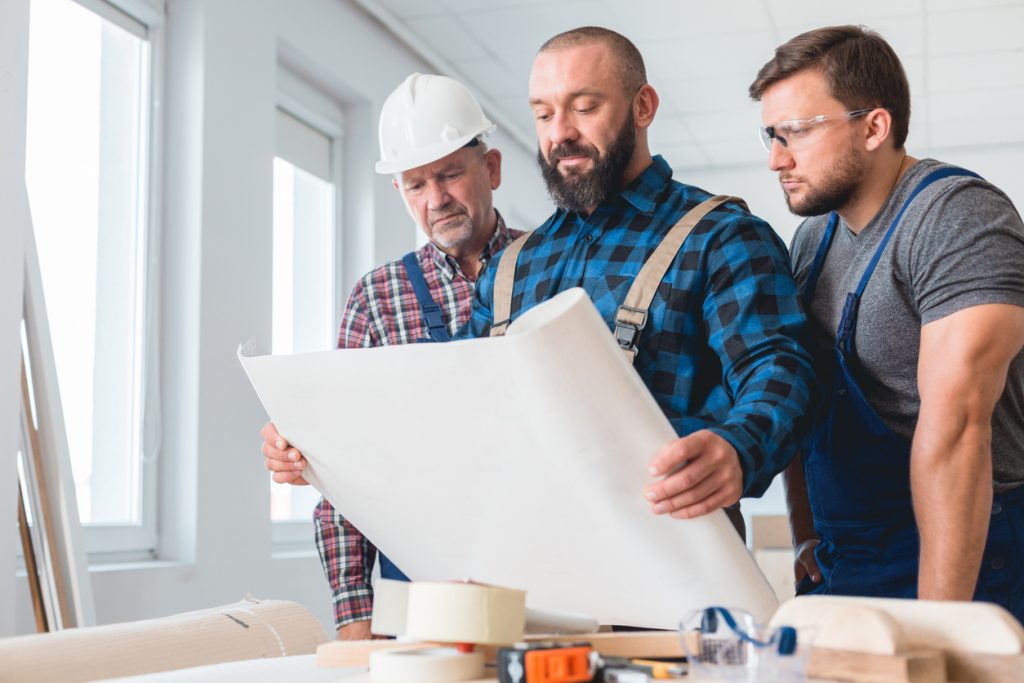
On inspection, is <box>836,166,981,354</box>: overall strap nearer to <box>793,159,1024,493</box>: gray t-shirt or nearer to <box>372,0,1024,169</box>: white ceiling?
<box>793,159,1024,493</box>: gray t-shirt

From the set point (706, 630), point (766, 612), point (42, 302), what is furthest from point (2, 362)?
point (706, 630)

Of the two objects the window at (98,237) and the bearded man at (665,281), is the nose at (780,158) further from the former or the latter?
the window at (98,237)

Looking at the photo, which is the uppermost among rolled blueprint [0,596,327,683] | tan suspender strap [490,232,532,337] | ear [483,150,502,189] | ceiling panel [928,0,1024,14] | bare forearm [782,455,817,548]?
ceiling panel [928,0,1024,14]

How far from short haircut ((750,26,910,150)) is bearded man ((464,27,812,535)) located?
0.64 feet

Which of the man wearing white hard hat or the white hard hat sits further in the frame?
the white hard hat

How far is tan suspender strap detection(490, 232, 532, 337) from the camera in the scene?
1474 mm

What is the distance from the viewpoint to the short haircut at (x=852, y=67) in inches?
56.9

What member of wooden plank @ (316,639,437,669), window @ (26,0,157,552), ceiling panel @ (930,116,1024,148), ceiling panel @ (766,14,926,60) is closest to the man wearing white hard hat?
wooden plank @ (316,639,437,669)

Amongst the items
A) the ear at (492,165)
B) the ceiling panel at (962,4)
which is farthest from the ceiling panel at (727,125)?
the ear at (492,165)

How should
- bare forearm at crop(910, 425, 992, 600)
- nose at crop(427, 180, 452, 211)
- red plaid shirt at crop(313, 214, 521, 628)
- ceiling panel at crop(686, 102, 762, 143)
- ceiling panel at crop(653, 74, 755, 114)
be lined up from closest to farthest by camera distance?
bare forearm at crop(910, 425, 992, 600) < red plaid shirt at crop(313, 214, 521, 628) < nose at crop(427, 180, 452, 211) < ceiling panel at crop(653, 74, 755, 114) < ceiling panel at crop(686, 102, 762, 143)

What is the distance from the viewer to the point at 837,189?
1420 mm

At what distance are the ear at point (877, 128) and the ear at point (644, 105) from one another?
0.27 metres

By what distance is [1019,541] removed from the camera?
52.6 inches

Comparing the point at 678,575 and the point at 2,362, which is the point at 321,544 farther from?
the point at 678,575
